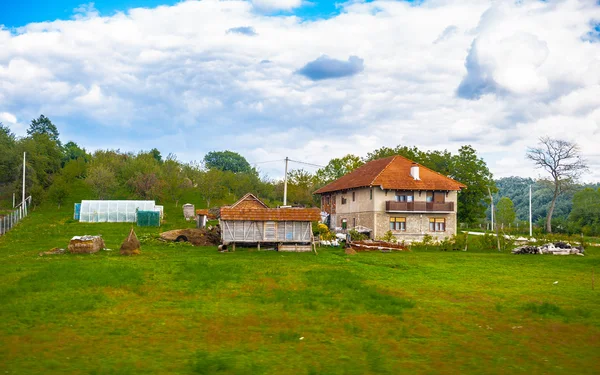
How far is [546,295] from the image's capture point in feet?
71.7

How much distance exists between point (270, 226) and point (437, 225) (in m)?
24.9

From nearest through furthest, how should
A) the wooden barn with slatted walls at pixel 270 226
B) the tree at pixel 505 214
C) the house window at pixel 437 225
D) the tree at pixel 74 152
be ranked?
the wooden barn with slatted walls at pixel 270 226 < the house window at pixel 437 225 < the tree at pixel 505 214 < the tree at pixel 74 152

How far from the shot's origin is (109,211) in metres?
65.5

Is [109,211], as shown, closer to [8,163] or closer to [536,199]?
[8,163]

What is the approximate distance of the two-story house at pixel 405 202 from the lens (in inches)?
2218

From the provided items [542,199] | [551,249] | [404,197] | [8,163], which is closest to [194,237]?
[404,197]

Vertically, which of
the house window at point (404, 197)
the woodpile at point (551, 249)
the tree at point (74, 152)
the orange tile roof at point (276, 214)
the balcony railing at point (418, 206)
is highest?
the tree at point (74, 152)

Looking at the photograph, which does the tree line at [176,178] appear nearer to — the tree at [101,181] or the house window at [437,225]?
the tree at [101,181]

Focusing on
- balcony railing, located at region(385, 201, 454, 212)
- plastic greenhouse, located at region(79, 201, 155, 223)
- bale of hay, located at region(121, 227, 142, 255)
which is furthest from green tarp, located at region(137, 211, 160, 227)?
bale of hay, located at region(121, 227, 142, 255)

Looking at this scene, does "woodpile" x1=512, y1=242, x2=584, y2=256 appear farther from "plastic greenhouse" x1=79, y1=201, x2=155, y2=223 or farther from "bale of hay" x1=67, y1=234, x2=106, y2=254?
"plastic greenhouse" x1=79, y1=201, x2=155, y2=223

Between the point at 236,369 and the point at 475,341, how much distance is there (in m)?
6.67

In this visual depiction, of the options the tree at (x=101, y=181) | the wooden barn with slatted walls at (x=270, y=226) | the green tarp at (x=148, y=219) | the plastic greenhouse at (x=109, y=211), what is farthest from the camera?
the tree at (x=101, y=181)

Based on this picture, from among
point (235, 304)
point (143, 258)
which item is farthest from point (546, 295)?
point (143, 258)

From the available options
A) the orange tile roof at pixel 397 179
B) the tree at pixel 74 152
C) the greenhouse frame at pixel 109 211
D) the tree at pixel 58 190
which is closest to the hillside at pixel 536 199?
the orange tile roof at pixel 397 179
